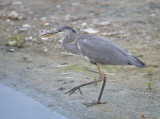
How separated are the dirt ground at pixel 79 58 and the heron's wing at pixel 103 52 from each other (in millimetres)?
611

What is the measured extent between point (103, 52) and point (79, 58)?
1.83 meters

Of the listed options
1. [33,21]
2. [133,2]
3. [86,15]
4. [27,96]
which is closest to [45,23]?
[33,21]

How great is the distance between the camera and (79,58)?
7.04 metres

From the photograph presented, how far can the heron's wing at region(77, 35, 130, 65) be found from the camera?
521cm

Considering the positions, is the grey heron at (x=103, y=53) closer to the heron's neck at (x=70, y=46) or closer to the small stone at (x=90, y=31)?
the heron's neck at (x=70, y=46)

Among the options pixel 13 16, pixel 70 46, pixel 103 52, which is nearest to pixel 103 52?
pixel 103 52

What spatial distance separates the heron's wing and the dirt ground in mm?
611

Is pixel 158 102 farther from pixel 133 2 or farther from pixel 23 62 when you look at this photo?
pixel 133 2

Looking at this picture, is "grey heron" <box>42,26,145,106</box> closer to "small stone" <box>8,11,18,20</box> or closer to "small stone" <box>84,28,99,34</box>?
"small stone" <box>84,28,99,34</box>

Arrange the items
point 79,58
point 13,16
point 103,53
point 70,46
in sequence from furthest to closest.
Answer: point 13,16 < point 79,58 < point 70,46 < point 103,53

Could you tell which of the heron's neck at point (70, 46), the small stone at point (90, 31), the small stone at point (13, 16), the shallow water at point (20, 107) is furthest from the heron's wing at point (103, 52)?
the small stone at point (13, 16)

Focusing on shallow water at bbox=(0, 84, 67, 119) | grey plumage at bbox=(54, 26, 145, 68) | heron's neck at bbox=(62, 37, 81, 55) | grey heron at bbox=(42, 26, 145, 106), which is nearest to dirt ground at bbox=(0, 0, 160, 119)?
shallow water at bbox=(0, 84, 67, 119)

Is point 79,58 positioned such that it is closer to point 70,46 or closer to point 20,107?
point 70,46

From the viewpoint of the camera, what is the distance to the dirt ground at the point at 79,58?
4999 millimetres
